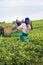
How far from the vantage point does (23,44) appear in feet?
30.5

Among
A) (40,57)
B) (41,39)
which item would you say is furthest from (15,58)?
(41,39)

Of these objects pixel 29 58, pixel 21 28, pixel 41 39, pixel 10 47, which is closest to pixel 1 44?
pixel 10 47

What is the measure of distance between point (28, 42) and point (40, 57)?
77 cm

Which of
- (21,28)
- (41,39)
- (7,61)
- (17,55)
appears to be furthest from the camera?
(21,28)

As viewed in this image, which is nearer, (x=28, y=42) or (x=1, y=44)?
(x=1, y=44)

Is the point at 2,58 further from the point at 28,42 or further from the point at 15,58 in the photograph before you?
the point at 28,42

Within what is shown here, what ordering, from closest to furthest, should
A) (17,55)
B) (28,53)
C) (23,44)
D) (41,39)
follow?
(17,55) < (28,53) < (23,44) < (41,39)

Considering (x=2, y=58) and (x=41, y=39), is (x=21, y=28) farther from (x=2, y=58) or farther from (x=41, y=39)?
(x=2, y=58)

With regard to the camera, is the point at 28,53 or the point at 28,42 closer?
the point at 28,53

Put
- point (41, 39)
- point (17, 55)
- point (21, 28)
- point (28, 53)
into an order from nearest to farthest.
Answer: point (17, 55)
point (28, 53)
point (41, 39)
point (21, 28)

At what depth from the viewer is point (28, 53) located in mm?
8641

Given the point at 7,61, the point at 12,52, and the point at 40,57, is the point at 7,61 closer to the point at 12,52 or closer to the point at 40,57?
the point at 12,52

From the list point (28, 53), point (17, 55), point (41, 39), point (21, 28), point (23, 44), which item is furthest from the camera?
point (21, 28)

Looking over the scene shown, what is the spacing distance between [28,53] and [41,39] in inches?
70.5
